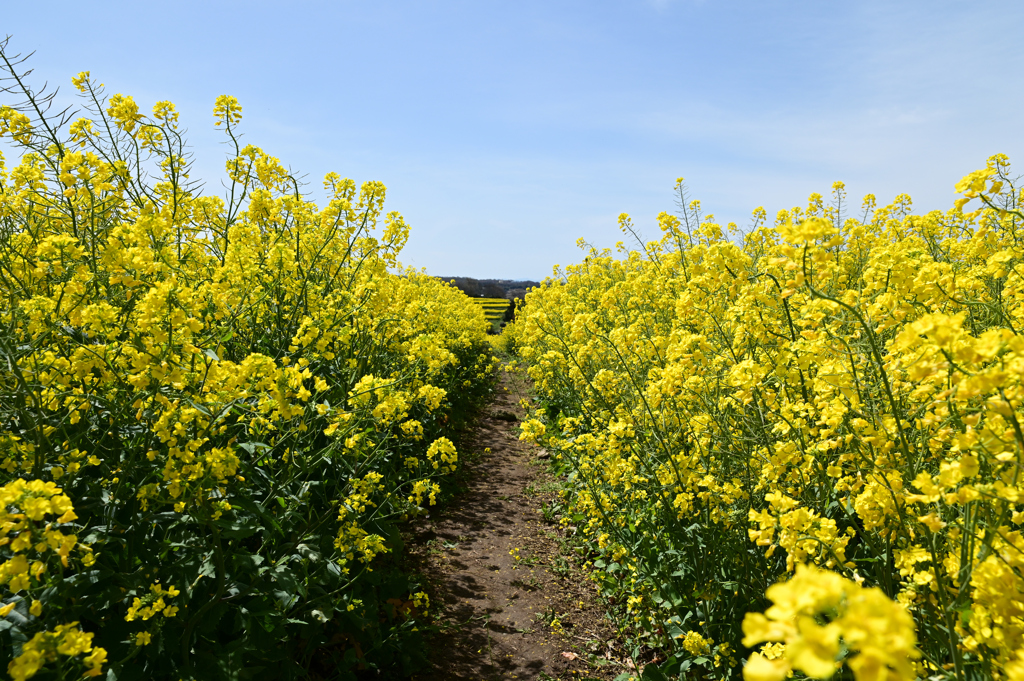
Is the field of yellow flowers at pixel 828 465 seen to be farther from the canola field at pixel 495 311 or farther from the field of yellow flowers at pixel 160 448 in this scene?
the canola field at pixel 495 311

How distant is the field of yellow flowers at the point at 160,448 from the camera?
1.82m

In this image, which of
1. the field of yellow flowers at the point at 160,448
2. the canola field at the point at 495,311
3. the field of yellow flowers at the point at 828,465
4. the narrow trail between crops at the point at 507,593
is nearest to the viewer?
the field of yellow flowers at the point at 828,465

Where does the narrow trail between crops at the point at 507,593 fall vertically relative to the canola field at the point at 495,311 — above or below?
below

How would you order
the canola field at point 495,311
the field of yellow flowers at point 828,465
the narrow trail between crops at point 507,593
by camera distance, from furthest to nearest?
the canola field at point 495,311
the narrow trail between crops at point 507,593
the field of yellow flowers at point 828,465

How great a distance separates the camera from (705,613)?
105 inches

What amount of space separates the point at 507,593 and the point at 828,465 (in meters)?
Result: 2.76

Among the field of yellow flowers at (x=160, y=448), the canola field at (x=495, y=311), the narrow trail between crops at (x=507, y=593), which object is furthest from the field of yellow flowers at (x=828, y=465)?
the canola field at (x=495, y=311)

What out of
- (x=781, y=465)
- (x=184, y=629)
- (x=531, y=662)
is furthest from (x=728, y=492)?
(x=184, y=629)

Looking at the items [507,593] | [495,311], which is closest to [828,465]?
[507,593]

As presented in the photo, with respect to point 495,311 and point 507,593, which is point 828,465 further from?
point 495,311

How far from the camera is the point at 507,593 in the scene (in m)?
4.20

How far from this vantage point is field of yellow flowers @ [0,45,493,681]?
5.96ft

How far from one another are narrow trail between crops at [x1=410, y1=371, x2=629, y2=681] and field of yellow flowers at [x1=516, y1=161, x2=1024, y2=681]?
0.34 meters

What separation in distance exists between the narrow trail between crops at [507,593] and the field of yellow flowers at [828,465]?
1.12 feet
